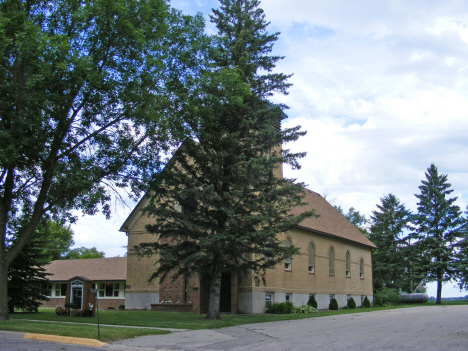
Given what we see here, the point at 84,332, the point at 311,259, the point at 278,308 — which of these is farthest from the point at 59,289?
the point at 84,332

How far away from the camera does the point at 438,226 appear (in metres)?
54.4

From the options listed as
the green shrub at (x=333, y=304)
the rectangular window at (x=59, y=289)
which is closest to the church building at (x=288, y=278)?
the green shrub at (x=333, y=304)

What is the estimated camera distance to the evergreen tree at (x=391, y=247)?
5347 cm

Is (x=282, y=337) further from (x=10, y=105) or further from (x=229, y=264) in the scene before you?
A: (x=10, y=105)

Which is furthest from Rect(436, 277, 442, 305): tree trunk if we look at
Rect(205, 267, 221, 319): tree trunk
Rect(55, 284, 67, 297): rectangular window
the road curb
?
the road curb

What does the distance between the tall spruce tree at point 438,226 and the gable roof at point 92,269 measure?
34.7m

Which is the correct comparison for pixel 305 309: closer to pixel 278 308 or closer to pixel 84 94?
pixel 278 308

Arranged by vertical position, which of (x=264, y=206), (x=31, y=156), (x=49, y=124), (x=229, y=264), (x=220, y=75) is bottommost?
(x=229, y=264)

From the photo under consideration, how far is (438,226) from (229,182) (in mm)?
42575

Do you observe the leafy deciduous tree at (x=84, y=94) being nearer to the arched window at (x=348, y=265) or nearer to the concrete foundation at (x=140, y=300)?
the concrete foundation at (x=140, y=300)

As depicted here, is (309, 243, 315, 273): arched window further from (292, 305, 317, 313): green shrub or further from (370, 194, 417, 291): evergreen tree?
(370, 194, 417, 291): evergreen tree

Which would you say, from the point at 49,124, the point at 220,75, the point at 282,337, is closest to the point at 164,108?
the point at 220,75

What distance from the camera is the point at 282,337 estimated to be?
47.1 ft

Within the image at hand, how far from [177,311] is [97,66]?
17086mm
